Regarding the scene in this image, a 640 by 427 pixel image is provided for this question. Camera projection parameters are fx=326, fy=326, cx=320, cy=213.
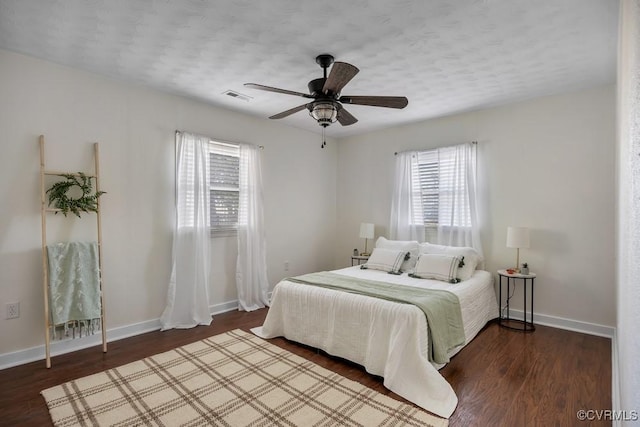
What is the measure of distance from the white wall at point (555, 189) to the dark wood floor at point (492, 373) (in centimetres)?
50

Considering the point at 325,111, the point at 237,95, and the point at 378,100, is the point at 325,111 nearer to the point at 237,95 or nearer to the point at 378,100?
the point at 378,100

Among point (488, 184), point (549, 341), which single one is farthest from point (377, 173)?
point (549, 341)

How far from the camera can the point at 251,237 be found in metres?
4.46

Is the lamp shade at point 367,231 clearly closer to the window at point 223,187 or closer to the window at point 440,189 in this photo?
the window at point 440,189

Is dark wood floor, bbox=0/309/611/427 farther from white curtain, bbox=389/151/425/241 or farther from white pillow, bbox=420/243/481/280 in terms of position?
white curtain, bbox=389/151/425/241

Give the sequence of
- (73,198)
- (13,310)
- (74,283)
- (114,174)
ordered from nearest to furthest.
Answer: (13,310)
(74,283)
(73,198)
(114,174)

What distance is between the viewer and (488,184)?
4.21 metres

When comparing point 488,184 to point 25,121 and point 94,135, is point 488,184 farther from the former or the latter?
point 25,121

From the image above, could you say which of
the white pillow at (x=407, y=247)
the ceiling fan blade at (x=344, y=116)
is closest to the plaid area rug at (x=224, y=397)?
the white pillow at (x=407, y=247)

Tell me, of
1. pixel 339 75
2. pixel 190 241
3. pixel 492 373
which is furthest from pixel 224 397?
pixel 339 75

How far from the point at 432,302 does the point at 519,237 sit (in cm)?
163

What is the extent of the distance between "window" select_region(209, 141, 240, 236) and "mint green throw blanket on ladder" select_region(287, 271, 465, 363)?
143 centimetres

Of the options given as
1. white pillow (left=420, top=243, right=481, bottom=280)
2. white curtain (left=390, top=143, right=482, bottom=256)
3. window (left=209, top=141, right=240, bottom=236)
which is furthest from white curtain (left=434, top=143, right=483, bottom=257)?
window (left=209, top=141, right=240, bottom=236)

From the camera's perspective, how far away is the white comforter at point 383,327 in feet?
7.70
